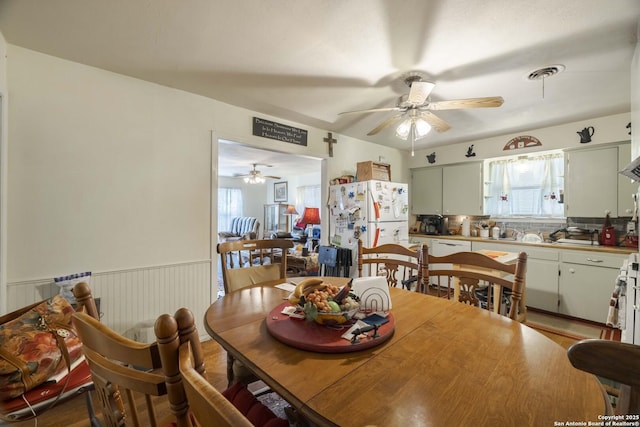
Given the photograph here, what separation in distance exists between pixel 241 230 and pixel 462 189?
19.5ft

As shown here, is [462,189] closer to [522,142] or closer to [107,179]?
[522,142]

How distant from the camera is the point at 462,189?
4211 millimetres

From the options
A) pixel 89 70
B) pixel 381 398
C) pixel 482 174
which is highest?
pixel 89 70

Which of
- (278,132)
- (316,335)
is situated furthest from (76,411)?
Answer: (278,132)

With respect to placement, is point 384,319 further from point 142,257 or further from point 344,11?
point 142,257

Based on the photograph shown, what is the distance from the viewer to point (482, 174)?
4.05 metres

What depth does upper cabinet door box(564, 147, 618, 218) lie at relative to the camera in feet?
9.87

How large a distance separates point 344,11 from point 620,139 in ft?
11.4

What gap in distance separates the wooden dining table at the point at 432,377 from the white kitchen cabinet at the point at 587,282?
109 inches

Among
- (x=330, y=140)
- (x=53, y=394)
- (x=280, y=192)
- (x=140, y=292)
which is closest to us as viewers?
(x=53, y=394)

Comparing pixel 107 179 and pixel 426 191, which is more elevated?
pixel 426 191

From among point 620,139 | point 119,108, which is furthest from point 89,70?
point 620,139

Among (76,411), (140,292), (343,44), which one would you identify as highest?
(343,44)

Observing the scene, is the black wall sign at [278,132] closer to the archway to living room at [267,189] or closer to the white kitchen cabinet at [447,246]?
the archway to living room at [267,189]
